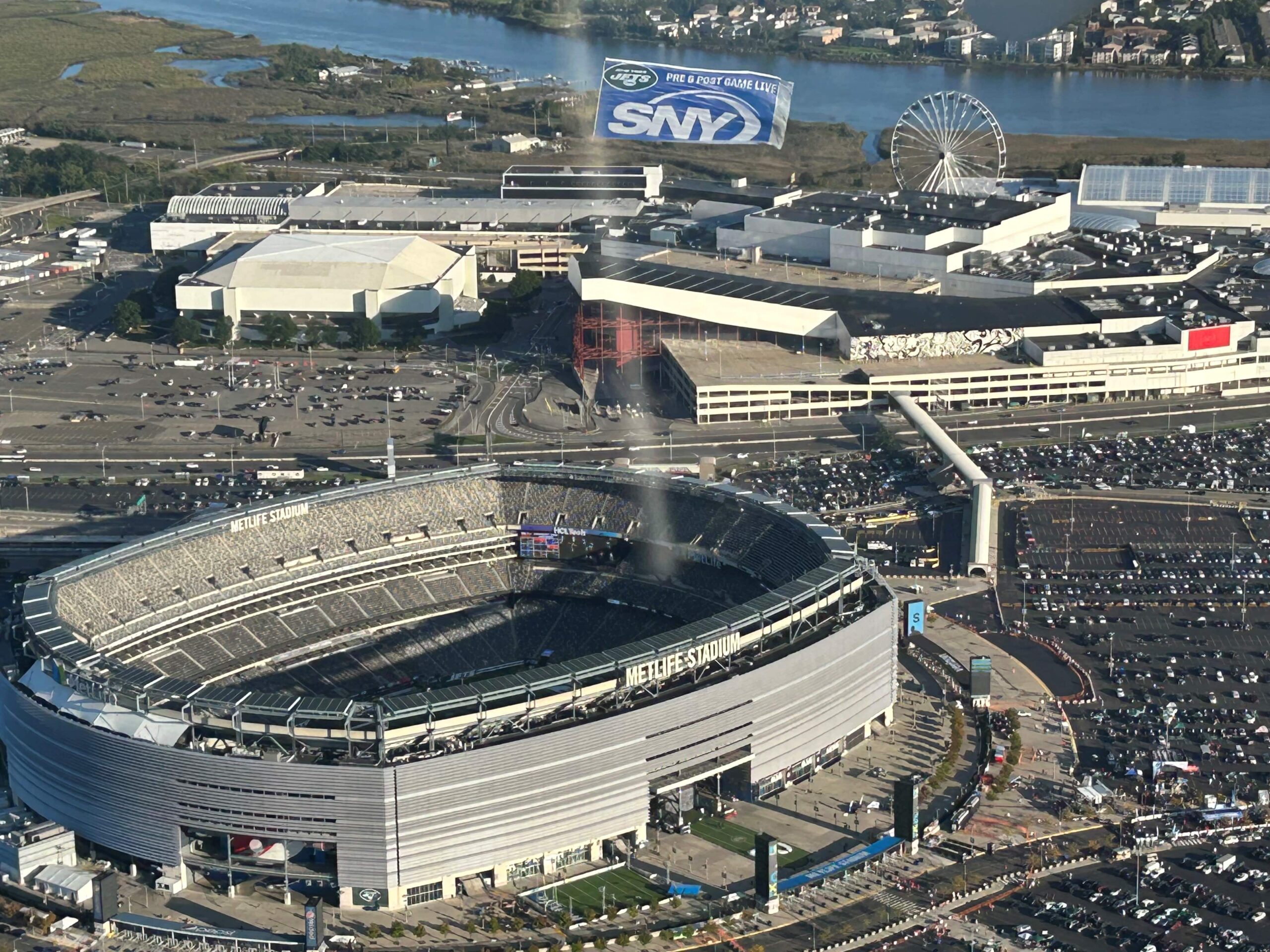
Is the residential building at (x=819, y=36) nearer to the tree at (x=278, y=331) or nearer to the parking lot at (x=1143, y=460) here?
the tree at (x=278, y=331)

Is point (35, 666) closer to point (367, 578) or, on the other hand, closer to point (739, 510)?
point (367, 578)

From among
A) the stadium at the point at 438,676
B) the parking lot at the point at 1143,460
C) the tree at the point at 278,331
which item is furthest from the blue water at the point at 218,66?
the stadium at the point at 438,676

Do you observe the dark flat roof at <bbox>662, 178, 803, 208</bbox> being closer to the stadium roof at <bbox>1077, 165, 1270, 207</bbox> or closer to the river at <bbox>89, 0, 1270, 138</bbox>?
the stadium roof at <bbox>1077, 165, 1270, 207</bbox>

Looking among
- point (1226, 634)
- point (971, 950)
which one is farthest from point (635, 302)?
point (971, 950)

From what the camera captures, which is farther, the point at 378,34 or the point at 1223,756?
the point at 378,34

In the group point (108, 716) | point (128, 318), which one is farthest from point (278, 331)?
point (108, 716)

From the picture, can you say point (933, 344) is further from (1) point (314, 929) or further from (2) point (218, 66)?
(2) point (218, 66)
